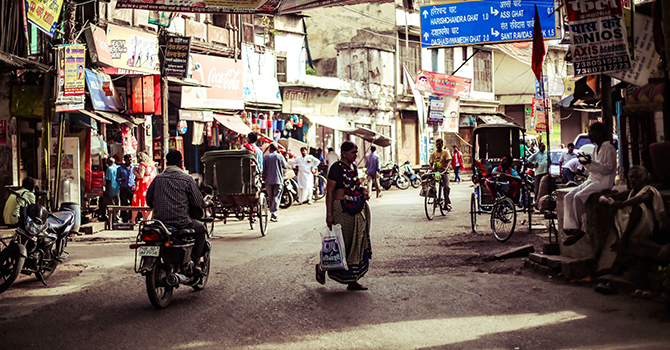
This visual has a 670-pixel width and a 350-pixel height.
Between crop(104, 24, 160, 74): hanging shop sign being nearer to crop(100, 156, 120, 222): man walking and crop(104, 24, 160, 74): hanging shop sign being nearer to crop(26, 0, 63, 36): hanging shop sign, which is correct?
crop(100, 156, 120, 222): man walking

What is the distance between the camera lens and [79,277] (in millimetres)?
8531

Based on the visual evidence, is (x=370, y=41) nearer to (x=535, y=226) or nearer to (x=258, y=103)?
(x=258, y=103)

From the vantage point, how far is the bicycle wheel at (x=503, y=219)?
36.1 ft

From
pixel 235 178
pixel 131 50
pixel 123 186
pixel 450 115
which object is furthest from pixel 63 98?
pixel 450 115

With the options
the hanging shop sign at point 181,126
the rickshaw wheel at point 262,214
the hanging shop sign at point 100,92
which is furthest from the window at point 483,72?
the rickshaw wheel at point 262,214

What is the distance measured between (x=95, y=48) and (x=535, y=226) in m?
11.8

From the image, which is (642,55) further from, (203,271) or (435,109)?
(435,109)

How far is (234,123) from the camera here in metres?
24.1

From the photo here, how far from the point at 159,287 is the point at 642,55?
7210 mm

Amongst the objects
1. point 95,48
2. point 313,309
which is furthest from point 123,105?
point 313,309

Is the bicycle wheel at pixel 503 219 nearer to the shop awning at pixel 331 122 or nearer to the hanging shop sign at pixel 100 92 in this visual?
the hanging shop sign at pixel 100 92

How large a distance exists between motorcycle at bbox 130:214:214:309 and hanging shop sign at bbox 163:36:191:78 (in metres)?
13.7

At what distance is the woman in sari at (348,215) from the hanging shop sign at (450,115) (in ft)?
107

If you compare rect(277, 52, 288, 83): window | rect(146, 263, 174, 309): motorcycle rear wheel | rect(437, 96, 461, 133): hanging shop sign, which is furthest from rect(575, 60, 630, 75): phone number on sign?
rect(437, 96, 461, 133): hanging shop sign
